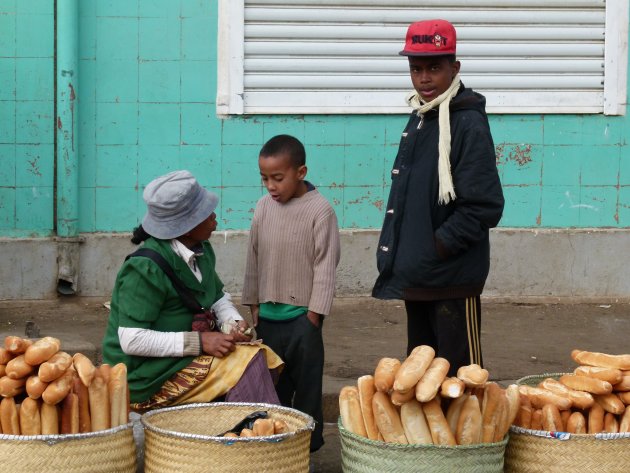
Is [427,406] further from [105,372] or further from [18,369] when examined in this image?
[18,369]

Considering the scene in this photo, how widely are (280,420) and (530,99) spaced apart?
4.87m

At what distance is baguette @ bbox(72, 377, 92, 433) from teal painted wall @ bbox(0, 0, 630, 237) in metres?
4.27

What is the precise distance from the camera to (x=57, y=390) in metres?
3.35

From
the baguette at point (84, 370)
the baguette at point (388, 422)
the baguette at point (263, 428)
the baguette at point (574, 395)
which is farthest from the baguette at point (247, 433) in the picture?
the baguette at point (574, 395)

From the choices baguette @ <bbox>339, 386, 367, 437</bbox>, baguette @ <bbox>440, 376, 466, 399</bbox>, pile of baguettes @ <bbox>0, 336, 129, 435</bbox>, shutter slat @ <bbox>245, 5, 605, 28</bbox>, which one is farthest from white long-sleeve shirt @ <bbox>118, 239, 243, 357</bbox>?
shutter slat @ <bbox>245, 5, 605, 28</bbox>

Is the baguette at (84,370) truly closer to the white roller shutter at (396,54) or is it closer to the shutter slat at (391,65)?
the white roller shutter at (396,54)

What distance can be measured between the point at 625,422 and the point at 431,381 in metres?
0.73

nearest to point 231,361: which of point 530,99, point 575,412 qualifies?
point 575,412

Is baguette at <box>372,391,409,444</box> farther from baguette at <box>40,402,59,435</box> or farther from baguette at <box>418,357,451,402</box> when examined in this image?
baguette at <box>40,402,59,435</box>

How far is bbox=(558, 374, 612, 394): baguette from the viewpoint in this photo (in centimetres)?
365

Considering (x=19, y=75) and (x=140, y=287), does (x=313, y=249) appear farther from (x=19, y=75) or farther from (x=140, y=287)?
(x=19, y=75)

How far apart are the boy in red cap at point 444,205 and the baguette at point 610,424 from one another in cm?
86

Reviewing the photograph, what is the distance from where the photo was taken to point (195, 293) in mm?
4293

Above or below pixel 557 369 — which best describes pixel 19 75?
above
